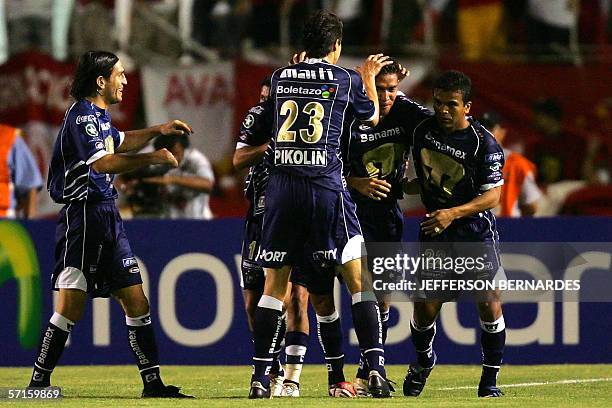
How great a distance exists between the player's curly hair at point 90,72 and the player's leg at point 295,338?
182 centimetres

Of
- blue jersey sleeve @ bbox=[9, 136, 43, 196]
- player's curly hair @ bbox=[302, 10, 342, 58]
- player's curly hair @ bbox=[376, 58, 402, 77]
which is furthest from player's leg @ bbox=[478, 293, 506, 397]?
blue jersey sleeve @ bbox=[9, 136, 43, 196]

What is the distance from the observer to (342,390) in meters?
9.80

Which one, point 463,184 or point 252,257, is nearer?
point 463,184

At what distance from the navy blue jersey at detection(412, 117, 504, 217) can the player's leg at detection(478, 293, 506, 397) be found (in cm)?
71

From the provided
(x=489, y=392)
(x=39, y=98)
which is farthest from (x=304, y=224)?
(x=39, y=98)

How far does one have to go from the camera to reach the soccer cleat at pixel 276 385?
10.0 metres

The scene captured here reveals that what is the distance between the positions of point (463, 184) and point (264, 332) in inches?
66.6

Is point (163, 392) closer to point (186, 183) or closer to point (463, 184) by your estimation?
point (463, 184)

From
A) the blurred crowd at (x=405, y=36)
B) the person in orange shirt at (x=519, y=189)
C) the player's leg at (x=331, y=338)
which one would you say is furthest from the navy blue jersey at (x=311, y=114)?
the blurred crowd at (x=405, y=36)

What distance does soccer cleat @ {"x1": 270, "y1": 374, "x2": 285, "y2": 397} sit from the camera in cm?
1002

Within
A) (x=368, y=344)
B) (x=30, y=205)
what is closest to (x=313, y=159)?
(x=368, y=344)

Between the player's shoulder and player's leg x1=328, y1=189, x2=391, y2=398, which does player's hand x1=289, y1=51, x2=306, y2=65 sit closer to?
player's leg x1=328, y1=189, x2=391, y2=398

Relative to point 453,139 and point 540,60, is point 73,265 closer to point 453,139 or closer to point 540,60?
point 453,139

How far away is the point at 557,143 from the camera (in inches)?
635
